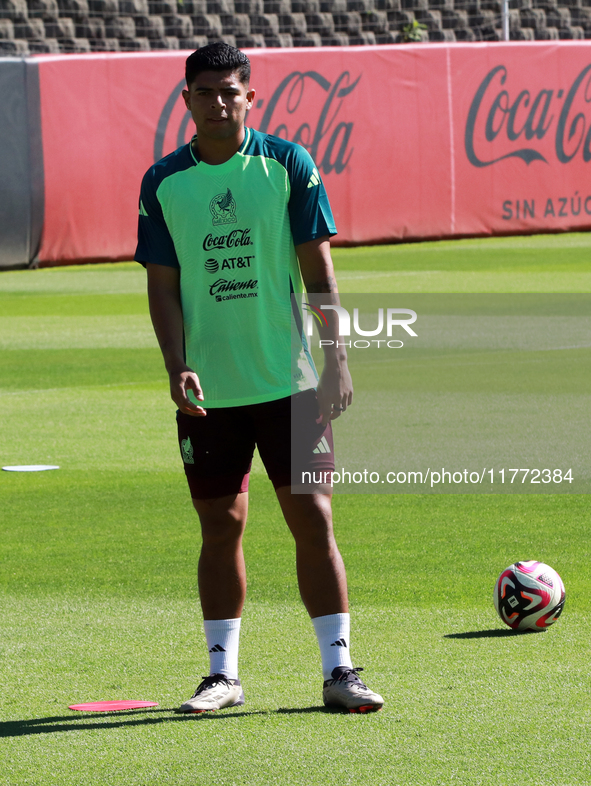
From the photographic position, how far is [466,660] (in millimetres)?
5043

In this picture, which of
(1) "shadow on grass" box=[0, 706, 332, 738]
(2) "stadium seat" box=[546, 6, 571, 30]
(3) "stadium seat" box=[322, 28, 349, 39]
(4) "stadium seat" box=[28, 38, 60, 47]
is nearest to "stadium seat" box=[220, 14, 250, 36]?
(3) "stadium seat" box=[322, 28, 349, 39]

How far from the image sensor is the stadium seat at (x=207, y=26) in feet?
103

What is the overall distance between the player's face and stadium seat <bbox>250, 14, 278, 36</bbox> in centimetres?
2846

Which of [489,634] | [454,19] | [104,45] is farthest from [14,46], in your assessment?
[489,634]

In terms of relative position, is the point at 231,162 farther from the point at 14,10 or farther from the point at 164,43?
the point at 164,43

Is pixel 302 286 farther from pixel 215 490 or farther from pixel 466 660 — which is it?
pixel 466 660

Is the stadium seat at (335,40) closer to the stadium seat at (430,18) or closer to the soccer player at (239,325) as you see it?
the stadium seat at (430,18)

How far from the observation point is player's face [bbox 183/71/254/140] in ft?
15.1

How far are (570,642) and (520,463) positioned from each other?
3.69m

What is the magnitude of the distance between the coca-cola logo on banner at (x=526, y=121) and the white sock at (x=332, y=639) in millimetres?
24491

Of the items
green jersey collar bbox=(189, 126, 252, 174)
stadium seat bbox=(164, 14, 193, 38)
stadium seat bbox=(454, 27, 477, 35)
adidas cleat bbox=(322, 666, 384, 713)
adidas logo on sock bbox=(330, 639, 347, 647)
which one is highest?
green jersey collar bbox=(189, 126, 252, 174)

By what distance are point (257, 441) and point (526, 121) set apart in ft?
83.0

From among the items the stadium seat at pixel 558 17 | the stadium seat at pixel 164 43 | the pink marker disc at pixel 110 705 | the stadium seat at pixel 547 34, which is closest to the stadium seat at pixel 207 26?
the stadium seat at pixel 164 43

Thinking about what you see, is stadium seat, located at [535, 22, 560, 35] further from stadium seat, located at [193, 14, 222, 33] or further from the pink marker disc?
the pink marker disc
